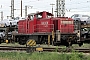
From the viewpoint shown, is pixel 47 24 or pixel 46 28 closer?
pixel 47 24

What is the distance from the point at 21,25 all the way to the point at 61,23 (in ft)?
14.8

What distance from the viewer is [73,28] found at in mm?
24094

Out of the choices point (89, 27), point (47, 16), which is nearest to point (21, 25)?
point (47, 16)

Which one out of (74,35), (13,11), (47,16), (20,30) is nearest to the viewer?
(74,35)

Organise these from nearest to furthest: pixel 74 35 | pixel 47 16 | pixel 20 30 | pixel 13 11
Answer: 1. pixel 74 35
2. pixel 47 16
3. pixel 20 30
4. pixel 13 11

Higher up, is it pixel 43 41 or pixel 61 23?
pixel 61 23

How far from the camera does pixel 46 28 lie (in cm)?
2436

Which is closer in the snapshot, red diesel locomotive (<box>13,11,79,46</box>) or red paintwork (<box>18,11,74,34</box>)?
red diesel locomotive (<box>13,11,79,46</box>)

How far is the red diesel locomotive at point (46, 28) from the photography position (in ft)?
75.3

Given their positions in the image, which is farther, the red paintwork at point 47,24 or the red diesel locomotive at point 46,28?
the red paintwork at point 47,24

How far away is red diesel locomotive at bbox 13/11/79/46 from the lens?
2296 centimetres

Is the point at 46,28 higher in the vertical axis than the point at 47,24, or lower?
lower

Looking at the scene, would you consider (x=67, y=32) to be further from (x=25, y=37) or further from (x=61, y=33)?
(x=25, y=37)

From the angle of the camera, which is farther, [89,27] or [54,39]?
[89,27]
